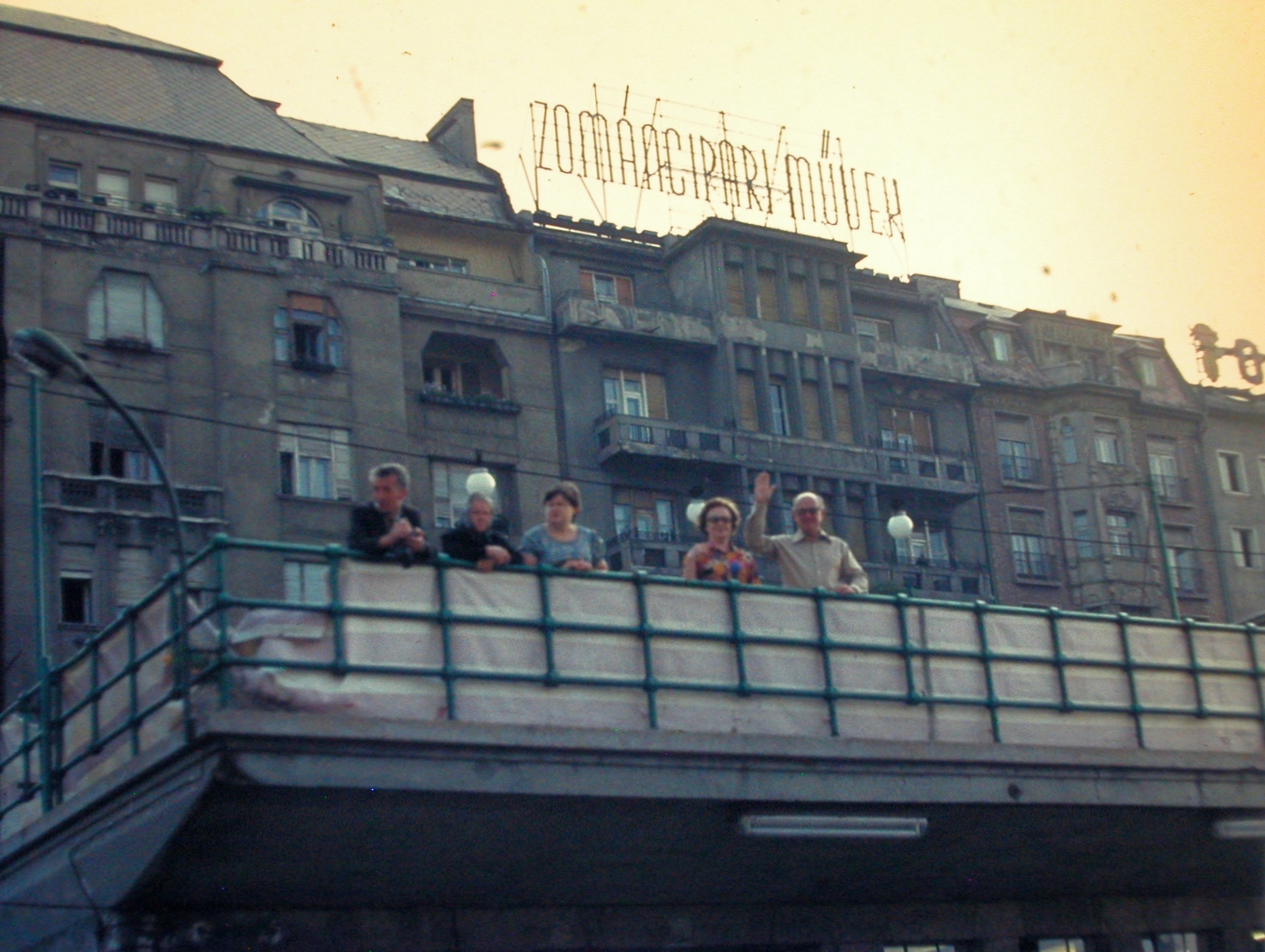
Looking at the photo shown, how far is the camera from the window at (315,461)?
140 ft

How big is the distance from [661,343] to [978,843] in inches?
1182

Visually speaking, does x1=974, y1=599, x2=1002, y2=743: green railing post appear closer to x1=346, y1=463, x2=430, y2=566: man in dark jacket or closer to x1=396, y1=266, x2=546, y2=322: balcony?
x1=346, y1=463, x2=430, y2=566: man in dark jacket

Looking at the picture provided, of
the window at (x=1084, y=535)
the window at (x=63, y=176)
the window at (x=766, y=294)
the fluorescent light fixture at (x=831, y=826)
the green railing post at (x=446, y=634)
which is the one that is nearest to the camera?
the green railing post at (x=446, y=634)

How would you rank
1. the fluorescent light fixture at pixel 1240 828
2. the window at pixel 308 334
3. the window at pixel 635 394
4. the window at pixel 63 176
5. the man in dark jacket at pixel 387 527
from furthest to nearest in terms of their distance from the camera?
the window at pixel 635 394 < the window at pixel 308 334 < the window at pixel 63 176 < the fluorescent light fixture at pixel 1240 828 < the man in dark jacket at pixel 387 527

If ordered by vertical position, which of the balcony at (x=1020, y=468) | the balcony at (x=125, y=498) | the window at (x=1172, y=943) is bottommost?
the window at (x=1172, y=943)

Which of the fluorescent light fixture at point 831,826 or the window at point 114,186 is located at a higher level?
the window at point 114,186

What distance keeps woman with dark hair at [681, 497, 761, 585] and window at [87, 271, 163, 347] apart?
85.8 ft

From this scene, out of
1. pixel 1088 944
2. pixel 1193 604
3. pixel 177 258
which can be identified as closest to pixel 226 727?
pixel 1088 944

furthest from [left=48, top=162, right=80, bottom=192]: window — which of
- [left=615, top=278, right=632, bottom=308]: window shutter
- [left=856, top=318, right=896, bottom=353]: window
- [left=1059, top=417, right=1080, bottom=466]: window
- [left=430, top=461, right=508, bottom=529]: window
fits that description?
[left=1059, top=417, right=1080, bottom=466]: window

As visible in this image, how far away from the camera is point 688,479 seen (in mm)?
48312

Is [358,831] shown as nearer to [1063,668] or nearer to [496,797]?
[496,797]

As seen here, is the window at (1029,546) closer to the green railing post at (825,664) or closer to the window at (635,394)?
the window at (635,394)

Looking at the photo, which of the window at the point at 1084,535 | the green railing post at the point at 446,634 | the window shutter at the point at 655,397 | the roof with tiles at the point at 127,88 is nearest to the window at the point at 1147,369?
the window at the point at 1084,535

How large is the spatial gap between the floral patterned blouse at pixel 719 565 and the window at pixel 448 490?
85.6 ft
